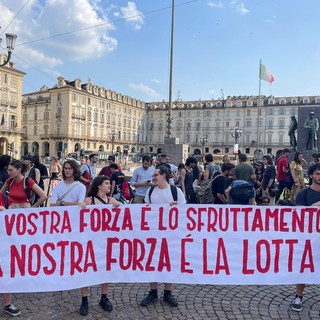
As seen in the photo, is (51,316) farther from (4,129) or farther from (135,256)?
(4,129)

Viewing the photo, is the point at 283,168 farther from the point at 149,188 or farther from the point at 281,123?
the point at 281,123

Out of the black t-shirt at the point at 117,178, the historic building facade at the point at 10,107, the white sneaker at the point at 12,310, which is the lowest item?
the white sneaker at the point at 12,310

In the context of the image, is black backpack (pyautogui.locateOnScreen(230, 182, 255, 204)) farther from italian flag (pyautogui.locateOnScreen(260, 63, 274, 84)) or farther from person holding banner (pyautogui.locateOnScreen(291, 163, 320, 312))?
italian flag (pyautogui.locateOnScreen(260, 63, 274, 84))

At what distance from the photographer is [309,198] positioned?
3.98m

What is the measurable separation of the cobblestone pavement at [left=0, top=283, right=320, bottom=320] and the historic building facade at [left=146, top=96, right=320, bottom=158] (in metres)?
78.0

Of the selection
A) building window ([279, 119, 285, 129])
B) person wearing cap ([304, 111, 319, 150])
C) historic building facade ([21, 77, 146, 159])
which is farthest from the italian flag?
building window ([279, 119, 285, 129])

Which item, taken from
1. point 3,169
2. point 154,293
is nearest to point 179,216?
point 154,293

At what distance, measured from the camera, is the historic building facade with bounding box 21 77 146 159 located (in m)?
71.2

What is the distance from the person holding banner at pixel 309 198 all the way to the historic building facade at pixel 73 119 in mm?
61771

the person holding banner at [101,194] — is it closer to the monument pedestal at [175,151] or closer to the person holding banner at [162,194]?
the person holding banner at [162,194]

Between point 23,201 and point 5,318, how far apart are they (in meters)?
1.44

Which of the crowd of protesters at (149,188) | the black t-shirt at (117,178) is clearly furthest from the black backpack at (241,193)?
the black t-shirt at (117,178)

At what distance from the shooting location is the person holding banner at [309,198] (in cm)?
386

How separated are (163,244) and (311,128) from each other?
48.3 feet
